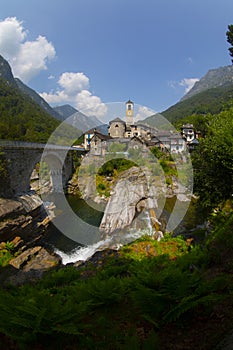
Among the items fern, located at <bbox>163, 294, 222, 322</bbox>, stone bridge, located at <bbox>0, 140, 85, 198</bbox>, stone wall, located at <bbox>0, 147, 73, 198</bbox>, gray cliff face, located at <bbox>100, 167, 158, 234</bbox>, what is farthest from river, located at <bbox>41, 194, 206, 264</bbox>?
fern, located at <bbox>163, 294, 222, 322</bbox>

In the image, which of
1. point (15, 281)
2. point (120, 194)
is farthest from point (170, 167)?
point (15, 281)

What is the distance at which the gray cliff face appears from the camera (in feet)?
50.3

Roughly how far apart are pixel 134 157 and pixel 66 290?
26678 mm

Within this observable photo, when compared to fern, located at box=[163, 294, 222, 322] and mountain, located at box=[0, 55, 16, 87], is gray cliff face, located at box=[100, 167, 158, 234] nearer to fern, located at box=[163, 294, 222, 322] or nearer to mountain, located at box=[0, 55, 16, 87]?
fern, located at box=[163, 294, 222, 322]

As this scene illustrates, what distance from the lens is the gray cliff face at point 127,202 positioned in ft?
50.3

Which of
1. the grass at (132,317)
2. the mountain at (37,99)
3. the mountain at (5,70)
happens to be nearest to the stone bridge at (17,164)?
the grass at (132,317)

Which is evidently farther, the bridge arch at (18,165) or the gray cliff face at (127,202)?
the bridge arch at (18,165)

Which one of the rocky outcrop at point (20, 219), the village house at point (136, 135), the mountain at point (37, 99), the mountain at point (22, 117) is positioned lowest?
the rocky outcrop at point (20, 219)

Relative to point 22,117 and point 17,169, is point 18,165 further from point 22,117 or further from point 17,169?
point 22,117

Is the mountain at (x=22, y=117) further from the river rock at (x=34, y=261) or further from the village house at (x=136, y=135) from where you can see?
the river rock at (x=34, y=261)

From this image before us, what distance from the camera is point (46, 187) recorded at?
33094 mm

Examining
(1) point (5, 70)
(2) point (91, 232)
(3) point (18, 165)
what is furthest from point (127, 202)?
(1) point (5, 70)

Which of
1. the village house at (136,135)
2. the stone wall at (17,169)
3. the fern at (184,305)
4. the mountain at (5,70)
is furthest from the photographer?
the mountain at (5,70)

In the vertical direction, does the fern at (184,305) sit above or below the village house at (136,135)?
below
